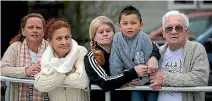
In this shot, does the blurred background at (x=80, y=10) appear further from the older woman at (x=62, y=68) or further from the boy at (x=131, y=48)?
the boy at (x=131, y=48)

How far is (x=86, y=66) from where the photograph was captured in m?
3.92

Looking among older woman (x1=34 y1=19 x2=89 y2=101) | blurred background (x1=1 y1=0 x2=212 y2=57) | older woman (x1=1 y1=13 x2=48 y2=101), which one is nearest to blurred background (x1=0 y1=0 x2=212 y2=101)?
blurred background (x1=1 y1=0 x2=212 y2=57)

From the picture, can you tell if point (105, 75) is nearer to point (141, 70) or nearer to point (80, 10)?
point (141, 70)

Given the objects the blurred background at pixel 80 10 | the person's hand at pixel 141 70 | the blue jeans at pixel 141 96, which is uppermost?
the blurred background at pixel 80 10

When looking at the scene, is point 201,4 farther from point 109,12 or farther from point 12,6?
point 12,6

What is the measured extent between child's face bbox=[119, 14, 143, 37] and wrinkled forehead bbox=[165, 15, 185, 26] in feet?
0.74

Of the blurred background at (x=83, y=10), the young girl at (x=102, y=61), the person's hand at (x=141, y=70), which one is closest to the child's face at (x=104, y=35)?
the young girl at (x=102, y=61)

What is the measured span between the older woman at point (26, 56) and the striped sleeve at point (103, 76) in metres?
0.64

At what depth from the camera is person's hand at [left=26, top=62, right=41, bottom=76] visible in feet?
13.7

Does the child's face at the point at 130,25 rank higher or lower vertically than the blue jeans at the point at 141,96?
higher

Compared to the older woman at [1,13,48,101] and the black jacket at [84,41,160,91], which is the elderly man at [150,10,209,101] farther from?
the older woman at [1,13,48,101]

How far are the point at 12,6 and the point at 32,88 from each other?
6661mm

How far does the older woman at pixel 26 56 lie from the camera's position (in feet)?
14.3

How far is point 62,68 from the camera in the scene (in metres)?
3.94
